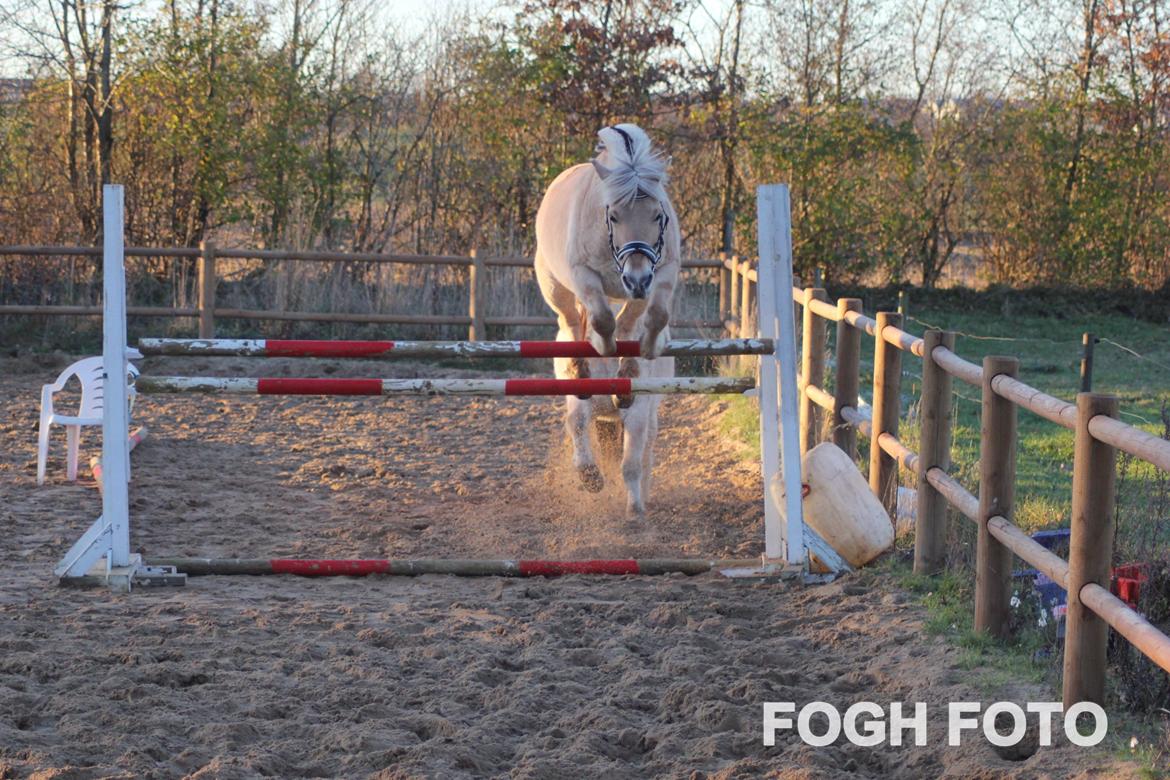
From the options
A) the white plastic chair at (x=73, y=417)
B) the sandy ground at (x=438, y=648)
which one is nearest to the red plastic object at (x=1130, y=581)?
the sandy ground at (x=438, y=648)

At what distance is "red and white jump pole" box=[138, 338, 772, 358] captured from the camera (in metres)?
4.95

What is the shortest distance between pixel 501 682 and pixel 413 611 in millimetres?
876

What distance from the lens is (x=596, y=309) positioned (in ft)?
17.7

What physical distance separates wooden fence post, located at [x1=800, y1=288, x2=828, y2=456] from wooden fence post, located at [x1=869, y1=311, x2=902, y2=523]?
4.26 ft

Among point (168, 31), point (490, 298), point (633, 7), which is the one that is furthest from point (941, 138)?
point (168, 31)

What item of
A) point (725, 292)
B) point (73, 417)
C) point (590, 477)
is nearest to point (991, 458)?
point (590, 477)

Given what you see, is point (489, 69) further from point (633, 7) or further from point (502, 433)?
point (502, 433)

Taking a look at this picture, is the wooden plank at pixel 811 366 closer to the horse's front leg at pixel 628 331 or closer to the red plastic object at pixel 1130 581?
the horse's front leg at pixel 628 331

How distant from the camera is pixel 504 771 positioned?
10.4ft

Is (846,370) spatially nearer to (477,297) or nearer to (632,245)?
(632,245)

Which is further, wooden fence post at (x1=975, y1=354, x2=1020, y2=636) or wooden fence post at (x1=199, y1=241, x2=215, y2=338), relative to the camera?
wooden fence post at (x1=199, y1=241, x2=215, y2=338)

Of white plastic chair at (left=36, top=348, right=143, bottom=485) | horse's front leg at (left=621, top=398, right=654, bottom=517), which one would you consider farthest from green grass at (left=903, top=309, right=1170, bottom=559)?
white plastic chair at (left=36, top=348, right=143, bottom=485)

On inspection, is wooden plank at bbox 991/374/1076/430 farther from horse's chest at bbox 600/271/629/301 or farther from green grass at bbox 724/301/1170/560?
horse's chest at bbox 600/271/629/301

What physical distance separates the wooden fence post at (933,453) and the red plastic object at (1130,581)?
928 millimetres
